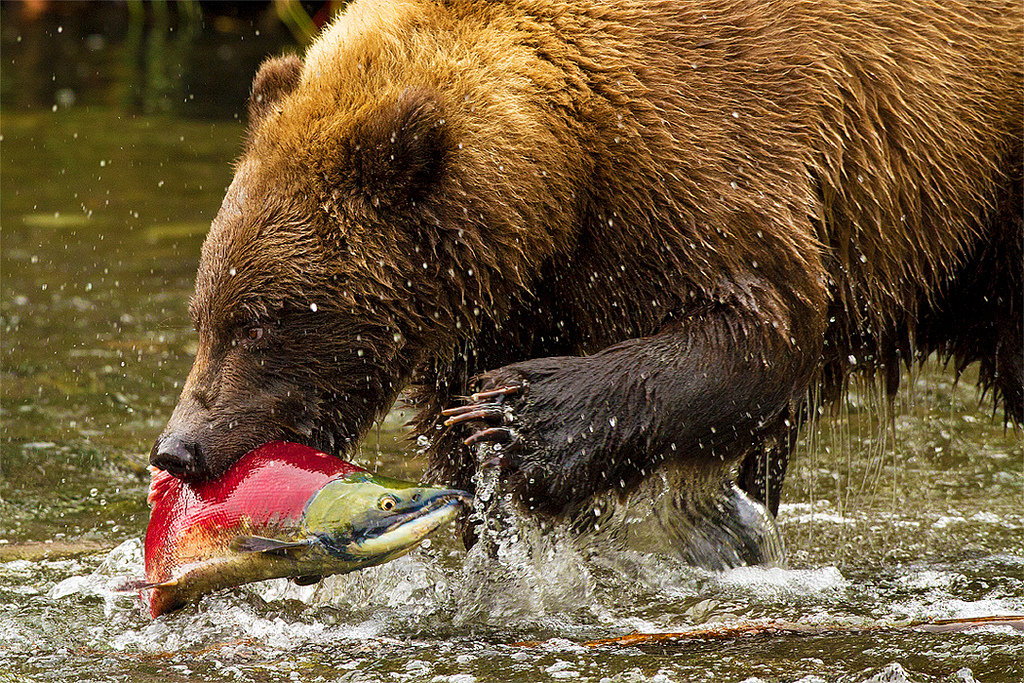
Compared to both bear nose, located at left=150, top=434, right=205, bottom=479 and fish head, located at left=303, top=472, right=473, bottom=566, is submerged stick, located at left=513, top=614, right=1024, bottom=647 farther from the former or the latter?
bear nose, located at left=150, top=434, right=205, bottom=479

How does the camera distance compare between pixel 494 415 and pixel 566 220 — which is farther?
pixel 566 220

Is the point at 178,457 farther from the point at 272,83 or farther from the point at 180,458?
the point at 272,83

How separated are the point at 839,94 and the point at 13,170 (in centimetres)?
838

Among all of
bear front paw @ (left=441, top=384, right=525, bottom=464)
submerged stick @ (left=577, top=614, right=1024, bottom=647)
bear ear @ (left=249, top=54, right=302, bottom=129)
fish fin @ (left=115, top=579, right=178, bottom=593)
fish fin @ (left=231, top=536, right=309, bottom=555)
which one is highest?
bear ear @ (left=249, top=54, right=302, bottom=129)

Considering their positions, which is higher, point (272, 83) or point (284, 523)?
point (272, 83)

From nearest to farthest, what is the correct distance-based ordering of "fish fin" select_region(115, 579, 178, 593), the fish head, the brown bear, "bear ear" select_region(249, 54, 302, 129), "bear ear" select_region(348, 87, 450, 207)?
the fish head
"fish fin" select_region(115, 579, 178, 593)
"bear ear" select_region(348, 87, 450, 207)
the brown bear
"bear ear" select_region(249, 54, 302, 129)

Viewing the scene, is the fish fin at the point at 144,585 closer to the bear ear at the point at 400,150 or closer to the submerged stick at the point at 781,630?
the submerged stick at the point at 781,630

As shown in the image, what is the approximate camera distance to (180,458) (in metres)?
3.94

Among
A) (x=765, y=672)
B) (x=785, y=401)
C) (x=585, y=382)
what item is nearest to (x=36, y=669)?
(x=585, y=382)

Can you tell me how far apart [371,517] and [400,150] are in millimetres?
1015

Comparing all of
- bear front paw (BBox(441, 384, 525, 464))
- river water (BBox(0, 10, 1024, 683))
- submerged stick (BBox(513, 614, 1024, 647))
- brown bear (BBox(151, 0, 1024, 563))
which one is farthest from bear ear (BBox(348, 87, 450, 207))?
submerged stick (BBox(513, 614, 1024, 647))

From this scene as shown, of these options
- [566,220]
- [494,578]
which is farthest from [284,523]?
[566,220]

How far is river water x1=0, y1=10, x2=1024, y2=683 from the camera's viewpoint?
3971mm

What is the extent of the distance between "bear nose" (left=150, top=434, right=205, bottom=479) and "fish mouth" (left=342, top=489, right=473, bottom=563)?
484 mm
